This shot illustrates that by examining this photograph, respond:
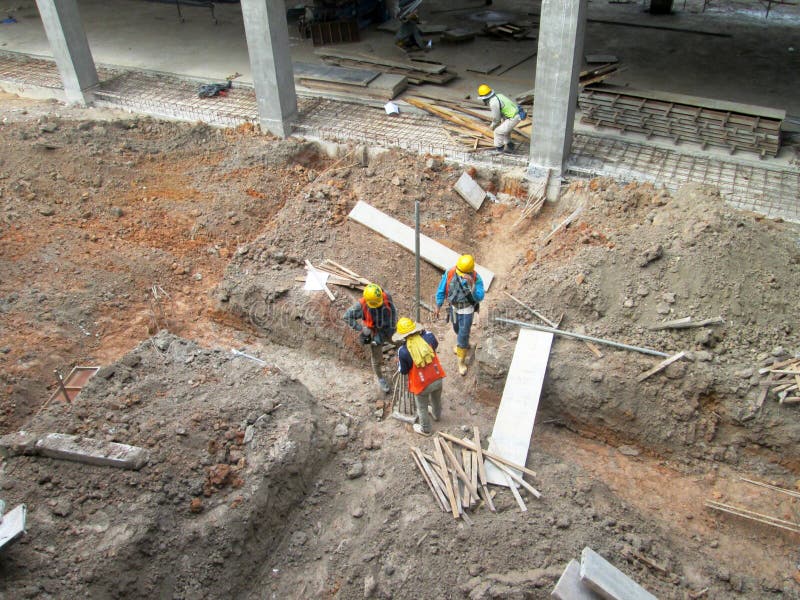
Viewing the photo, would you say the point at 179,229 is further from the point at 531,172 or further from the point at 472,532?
the point at 472,532

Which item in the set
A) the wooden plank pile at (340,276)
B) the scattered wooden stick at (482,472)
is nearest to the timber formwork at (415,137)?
the wooden plank pile at (340,276)

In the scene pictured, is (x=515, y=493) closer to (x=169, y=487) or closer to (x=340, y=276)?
(x=169, y=487)

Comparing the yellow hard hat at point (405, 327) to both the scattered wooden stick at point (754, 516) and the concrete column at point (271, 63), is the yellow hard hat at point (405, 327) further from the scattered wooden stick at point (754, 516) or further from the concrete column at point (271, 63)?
the concrete column at point (271, 63)

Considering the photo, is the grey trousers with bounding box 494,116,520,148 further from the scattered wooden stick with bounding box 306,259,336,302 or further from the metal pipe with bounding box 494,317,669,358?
the metal pipe with bounding box 494,317,669,358

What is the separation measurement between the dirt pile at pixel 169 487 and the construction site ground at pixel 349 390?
0.02m

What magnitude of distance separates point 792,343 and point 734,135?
5.44m

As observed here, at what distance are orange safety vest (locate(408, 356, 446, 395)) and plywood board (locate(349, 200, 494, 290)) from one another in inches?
131

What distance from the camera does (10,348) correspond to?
8656 mm

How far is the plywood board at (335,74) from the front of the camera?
47.3 feet

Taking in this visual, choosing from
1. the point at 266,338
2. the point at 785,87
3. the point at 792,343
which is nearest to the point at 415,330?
the point at 266,338

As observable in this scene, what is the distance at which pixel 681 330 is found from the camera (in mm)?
7715

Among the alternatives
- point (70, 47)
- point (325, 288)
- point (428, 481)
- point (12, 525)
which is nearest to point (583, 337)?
point (428, 481)

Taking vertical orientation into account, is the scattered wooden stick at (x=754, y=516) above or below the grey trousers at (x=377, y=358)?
below

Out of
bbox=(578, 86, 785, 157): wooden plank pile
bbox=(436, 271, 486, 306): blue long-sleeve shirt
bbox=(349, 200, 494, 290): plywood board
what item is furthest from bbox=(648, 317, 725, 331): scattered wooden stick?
bbox=(578, 86, 785, 157): wooden plank pile
